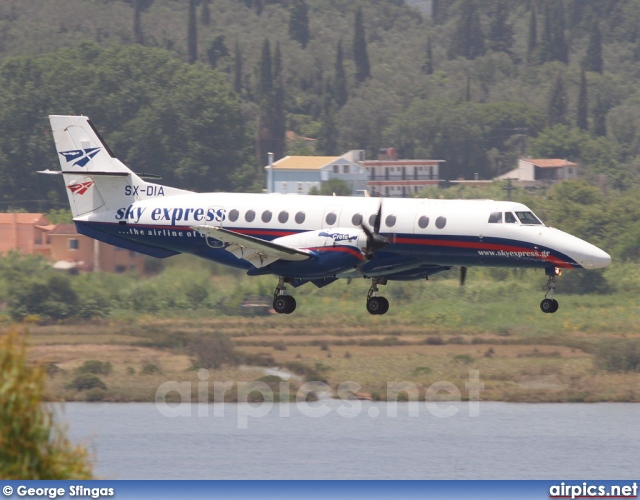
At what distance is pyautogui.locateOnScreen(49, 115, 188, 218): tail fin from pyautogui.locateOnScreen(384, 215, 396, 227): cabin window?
7.62m

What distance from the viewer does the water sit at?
47.4 m

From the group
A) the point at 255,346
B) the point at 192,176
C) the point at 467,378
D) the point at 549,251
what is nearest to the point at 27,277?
the point at 255,346

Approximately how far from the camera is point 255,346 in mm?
65250

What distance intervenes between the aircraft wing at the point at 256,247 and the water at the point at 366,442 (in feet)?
29.9

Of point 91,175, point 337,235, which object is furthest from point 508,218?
point 91,175

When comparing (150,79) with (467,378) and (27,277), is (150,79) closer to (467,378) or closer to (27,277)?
(27,277)

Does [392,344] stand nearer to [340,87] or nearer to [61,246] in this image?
[61,246]

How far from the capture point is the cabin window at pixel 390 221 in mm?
38312

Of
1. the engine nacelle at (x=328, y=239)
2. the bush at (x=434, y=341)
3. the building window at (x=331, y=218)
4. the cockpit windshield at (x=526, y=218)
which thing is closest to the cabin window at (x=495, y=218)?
the cockpit windshield at (x=526, y=218)

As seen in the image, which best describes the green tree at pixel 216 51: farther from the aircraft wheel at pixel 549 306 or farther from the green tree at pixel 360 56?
the aircraft wheel at pixel 549 306

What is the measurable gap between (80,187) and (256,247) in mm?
8122

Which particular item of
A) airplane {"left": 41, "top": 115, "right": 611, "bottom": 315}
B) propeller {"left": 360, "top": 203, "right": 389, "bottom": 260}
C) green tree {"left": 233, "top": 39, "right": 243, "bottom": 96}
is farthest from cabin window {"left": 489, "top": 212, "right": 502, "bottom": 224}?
green tree {"left": 233, "top": 39, "right": 243, "bottom": 96}

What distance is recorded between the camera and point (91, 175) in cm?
4297

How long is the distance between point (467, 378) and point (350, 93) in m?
113
